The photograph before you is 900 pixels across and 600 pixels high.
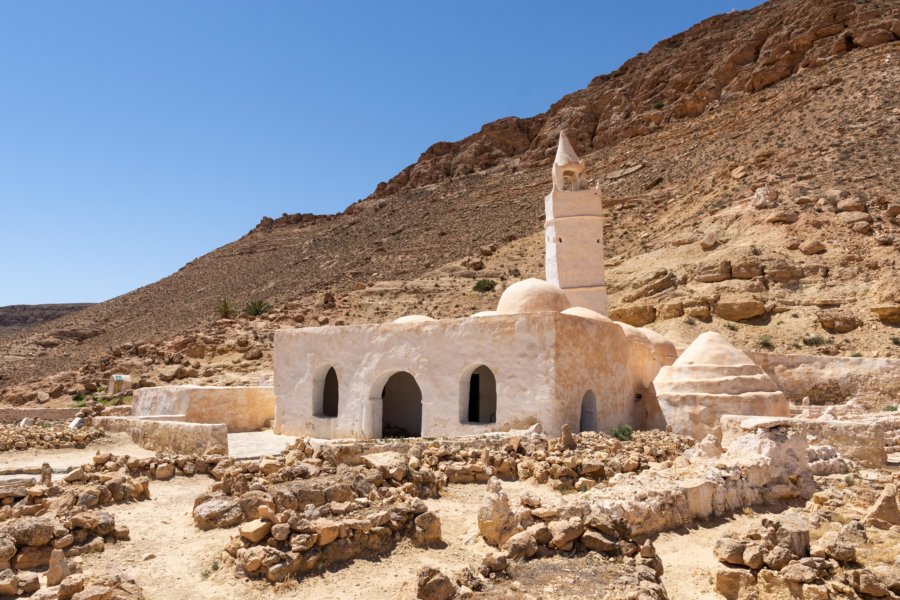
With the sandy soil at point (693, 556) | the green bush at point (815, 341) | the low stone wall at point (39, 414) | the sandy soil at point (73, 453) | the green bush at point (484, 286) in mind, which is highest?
the green bush at point (484, 286)

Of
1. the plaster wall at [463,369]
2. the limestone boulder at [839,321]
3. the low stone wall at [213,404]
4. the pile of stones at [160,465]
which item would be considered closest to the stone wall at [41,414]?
the low stone wall at [213,404]

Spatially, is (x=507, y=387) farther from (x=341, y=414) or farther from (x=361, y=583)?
(x=361, y=583)

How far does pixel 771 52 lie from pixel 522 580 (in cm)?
4997

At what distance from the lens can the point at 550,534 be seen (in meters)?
5.61

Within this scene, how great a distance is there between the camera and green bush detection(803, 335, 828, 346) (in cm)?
2095

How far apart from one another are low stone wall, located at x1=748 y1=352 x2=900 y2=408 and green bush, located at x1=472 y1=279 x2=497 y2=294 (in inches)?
694

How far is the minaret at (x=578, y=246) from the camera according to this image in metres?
18.4

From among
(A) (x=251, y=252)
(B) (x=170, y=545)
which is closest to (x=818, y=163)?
(B) (x=170, y=545)

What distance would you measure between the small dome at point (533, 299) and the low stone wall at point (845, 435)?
4.33 meters

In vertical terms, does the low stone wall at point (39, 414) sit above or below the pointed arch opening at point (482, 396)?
below

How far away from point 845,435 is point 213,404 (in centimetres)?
1349

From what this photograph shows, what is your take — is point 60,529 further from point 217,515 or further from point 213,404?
point 213,404

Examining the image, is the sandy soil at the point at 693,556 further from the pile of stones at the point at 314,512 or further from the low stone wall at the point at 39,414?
the low stone wall at the point at 39,414

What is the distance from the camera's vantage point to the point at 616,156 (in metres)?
49.2
